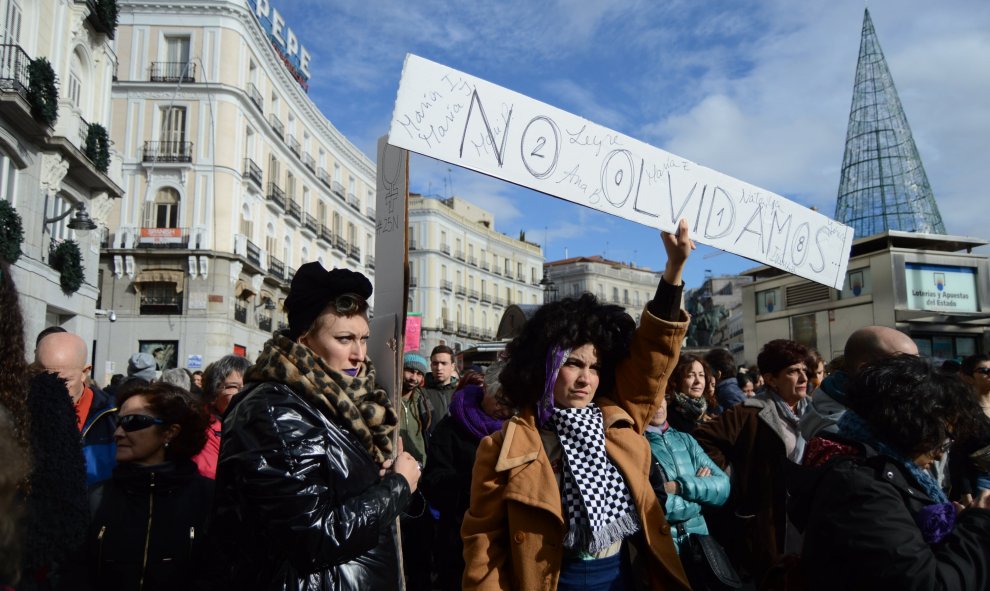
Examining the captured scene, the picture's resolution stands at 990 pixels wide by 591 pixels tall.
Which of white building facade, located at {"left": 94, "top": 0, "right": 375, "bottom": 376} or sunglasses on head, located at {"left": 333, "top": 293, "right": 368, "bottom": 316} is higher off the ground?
white building facade, located at {"left": 94, "top": 0, "right": 375, "bottom": 376}

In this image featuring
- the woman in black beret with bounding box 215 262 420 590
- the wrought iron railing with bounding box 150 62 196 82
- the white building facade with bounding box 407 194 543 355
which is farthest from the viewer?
the white building facade with bounding box 407 194 543 355

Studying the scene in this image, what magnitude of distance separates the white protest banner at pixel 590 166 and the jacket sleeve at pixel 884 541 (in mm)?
1266

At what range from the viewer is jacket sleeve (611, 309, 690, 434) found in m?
2.35

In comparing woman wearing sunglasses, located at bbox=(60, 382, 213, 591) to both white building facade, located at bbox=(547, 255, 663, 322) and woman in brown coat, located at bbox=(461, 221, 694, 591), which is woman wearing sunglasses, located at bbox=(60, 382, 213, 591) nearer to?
woman in brown coat, located at bbox=(461, 221, 694, 591)

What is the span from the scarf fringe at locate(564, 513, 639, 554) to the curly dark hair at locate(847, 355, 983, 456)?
0.82 metres

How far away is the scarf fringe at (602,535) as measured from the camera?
229 cm

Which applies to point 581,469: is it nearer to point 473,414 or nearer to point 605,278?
point 473,414

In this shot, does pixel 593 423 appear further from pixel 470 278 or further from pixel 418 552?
pixel 470 278

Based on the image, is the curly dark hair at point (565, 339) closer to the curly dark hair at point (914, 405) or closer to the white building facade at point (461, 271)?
the curly dark hair at point (914, 405)

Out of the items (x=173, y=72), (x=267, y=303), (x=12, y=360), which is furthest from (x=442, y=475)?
(x=267, y=303)

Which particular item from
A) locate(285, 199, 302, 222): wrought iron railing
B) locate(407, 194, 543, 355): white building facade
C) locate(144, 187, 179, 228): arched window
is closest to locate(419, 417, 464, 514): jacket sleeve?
locate(144, 187, 179, 228): arched window

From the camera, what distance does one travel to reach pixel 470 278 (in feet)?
188

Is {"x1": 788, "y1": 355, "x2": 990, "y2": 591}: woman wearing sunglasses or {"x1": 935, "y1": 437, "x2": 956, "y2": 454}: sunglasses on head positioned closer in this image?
{"x1": 788, "y1": 355, "x2": 990, "y2": 591}: woman wearing sunglasses

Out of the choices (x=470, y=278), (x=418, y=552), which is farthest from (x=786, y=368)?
(x=470, y=278)
